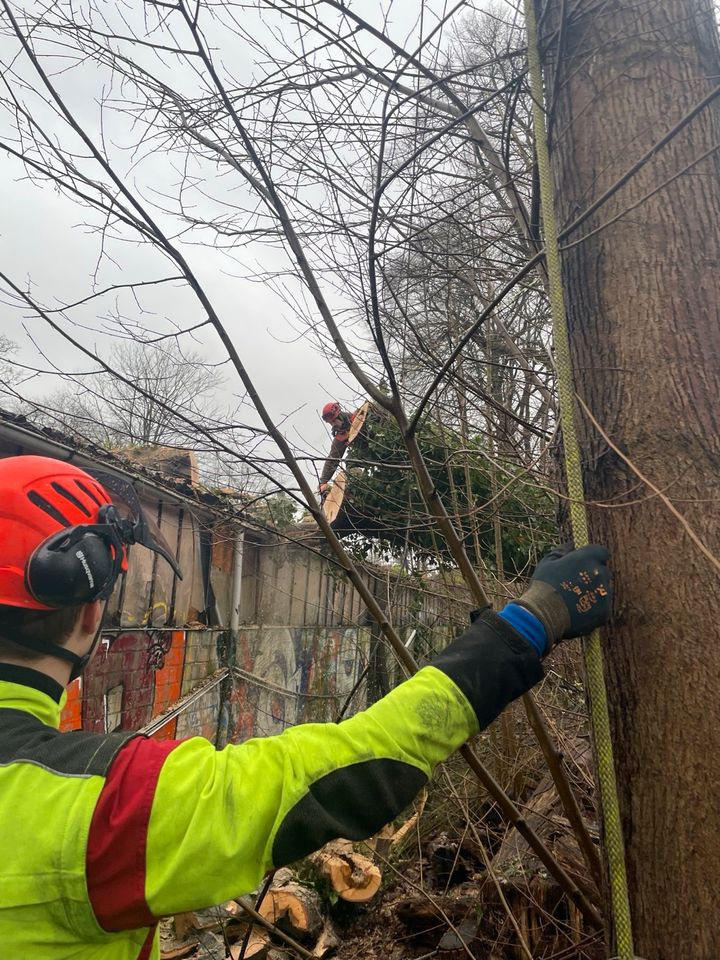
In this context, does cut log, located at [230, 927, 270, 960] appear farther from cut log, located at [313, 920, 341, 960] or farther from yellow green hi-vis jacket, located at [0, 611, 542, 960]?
yellow green hi-vis jacket, located at [0, 611, 542, 960]

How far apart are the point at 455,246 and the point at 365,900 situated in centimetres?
492

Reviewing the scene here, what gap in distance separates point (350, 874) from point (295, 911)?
578 mm

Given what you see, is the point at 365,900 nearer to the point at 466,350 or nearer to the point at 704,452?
the point at 466,350

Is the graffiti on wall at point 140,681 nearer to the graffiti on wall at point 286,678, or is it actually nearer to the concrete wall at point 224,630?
the concrete wall at point 224,630

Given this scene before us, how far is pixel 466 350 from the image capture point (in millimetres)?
4676

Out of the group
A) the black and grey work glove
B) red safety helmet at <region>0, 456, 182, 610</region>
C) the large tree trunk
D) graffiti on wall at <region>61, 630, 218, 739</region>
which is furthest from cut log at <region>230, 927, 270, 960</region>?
the black and grey work glove

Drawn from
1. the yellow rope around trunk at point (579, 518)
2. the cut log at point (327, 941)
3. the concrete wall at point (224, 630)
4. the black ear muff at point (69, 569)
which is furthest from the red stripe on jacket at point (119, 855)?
the cut log at point (327, 941)

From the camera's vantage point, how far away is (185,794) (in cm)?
109

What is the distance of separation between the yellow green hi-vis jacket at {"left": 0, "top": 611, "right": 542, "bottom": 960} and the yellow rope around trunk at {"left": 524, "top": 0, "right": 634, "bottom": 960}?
39 centimetres

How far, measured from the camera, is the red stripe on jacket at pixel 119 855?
41.8 inches

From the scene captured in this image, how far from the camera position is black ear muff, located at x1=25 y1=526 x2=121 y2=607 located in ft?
4.63

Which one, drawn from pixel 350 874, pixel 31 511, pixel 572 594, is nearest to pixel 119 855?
pixel 31 511

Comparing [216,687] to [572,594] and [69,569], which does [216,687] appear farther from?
[572,594]

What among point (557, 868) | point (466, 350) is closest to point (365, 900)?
point (557, 868)
